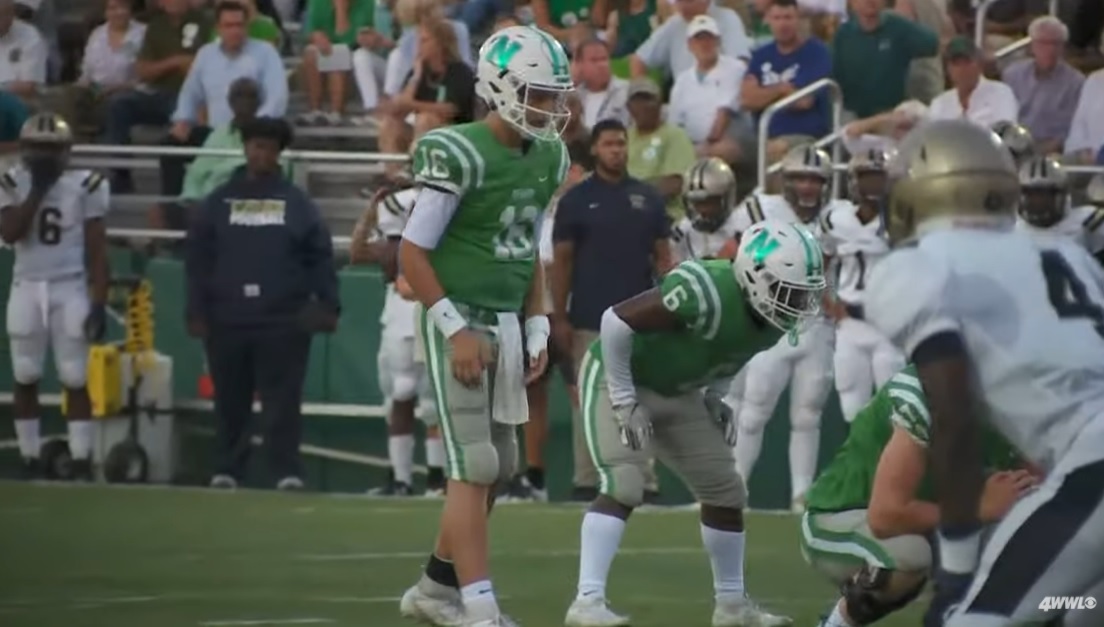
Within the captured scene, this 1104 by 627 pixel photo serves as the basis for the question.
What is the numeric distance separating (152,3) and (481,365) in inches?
328

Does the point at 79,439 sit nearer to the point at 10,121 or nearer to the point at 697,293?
the point at 10,121

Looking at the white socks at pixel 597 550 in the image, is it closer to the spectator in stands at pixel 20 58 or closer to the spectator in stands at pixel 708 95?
the spectator in stands at pixel 708 95

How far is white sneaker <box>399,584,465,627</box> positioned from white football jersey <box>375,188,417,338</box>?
15.4 ft

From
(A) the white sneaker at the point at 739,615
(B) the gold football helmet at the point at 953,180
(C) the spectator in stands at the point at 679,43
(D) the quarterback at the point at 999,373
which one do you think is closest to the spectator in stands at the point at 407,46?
(C) the spectator in stands at the point at 679,43

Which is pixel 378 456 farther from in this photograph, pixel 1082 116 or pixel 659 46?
pixel 1082 116

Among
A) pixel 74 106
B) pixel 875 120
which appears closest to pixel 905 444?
pixel 875 120

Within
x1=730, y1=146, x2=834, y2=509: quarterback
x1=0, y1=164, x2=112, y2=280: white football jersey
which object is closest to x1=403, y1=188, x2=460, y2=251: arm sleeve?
x1=730, y1=146, x2=834, y2=509: quarterback

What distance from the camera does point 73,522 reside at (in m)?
10.3

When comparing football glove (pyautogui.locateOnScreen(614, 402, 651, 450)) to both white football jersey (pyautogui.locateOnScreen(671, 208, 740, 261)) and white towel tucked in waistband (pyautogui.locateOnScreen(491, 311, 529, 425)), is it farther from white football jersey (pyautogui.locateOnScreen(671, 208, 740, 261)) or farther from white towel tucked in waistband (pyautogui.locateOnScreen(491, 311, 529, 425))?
white football jersey (pyautogui.locateOnScreen(671, 208, 740, 261))

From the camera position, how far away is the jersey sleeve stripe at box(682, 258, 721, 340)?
7264 millimetres

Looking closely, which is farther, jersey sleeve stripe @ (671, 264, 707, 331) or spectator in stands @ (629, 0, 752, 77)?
spectator in stands @ (629, 0, 752, 77)

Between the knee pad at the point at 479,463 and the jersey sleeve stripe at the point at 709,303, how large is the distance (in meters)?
0.85

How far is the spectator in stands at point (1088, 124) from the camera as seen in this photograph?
12438 millimetres

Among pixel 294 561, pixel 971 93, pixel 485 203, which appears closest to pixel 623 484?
pixel 485 203
